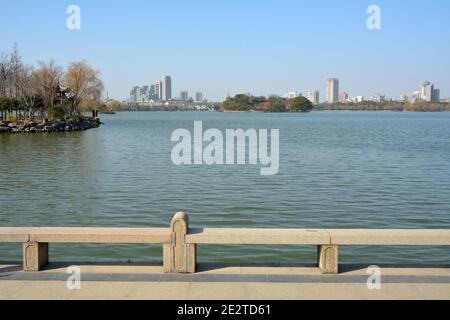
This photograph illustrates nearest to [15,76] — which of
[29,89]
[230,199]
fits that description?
[29,89]

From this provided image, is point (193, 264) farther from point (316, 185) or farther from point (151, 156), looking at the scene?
point (151, 156)

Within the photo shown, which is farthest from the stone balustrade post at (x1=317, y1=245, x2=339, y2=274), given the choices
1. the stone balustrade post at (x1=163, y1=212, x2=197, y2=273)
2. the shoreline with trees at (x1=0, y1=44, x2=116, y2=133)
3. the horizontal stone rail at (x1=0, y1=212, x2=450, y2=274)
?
the shoreline with trees at (x1=0, y1=44, x2=116, y2=133)

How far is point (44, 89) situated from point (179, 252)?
67638 millimetres

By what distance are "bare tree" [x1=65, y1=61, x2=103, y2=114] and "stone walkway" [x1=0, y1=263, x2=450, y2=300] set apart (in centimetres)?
7342

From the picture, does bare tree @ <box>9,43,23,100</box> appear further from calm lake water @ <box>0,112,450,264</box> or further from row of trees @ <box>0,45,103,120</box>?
calm lake water @ <box>0,112,450,264</box>

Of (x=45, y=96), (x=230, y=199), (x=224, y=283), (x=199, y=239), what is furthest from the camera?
(x=45, y=96)

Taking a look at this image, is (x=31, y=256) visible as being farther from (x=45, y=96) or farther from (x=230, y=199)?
(x=45, y=96)

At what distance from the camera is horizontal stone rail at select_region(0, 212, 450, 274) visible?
8.09 metres

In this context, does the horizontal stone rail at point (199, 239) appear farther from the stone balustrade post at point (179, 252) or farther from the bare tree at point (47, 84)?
the bare tree at point (47, 84)

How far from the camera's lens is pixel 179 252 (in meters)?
8.11

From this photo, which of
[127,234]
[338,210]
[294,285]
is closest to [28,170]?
[338,210]

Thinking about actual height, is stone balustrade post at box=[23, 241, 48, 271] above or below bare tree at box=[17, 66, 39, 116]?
below

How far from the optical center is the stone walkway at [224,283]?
709 cm
